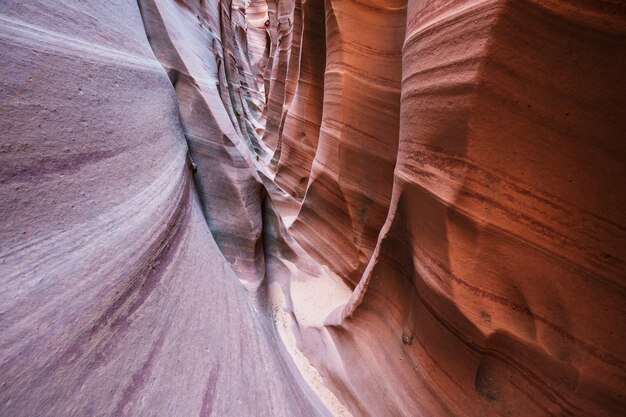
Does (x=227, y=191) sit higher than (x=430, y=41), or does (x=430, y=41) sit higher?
(x=430, y=41)

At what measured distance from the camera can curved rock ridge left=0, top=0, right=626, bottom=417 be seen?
966 mm

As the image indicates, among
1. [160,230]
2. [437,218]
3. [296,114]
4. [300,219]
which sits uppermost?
[296,114]

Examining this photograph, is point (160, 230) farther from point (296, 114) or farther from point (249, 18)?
point (249, 18)

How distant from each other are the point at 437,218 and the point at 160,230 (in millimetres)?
1617

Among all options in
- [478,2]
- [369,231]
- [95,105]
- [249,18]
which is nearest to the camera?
[478,2]

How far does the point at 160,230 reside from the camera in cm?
150

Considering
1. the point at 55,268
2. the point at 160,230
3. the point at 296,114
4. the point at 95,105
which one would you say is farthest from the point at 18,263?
the point at 296,114

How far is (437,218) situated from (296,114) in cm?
483

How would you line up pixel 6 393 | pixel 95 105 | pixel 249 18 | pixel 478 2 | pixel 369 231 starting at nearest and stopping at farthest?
1. pixel 6 393
2. pixel 478 2
3. pixel 95 105
4. pixel 369 231
5. pixel 249 18

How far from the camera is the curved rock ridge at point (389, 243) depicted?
3.17 feet

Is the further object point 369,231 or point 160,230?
point 369,231

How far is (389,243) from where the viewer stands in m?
2.05

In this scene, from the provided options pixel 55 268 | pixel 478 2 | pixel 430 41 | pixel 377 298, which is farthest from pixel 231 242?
pixel 478 2

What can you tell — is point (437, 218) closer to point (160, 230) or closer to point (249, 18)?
point (160, 230)
